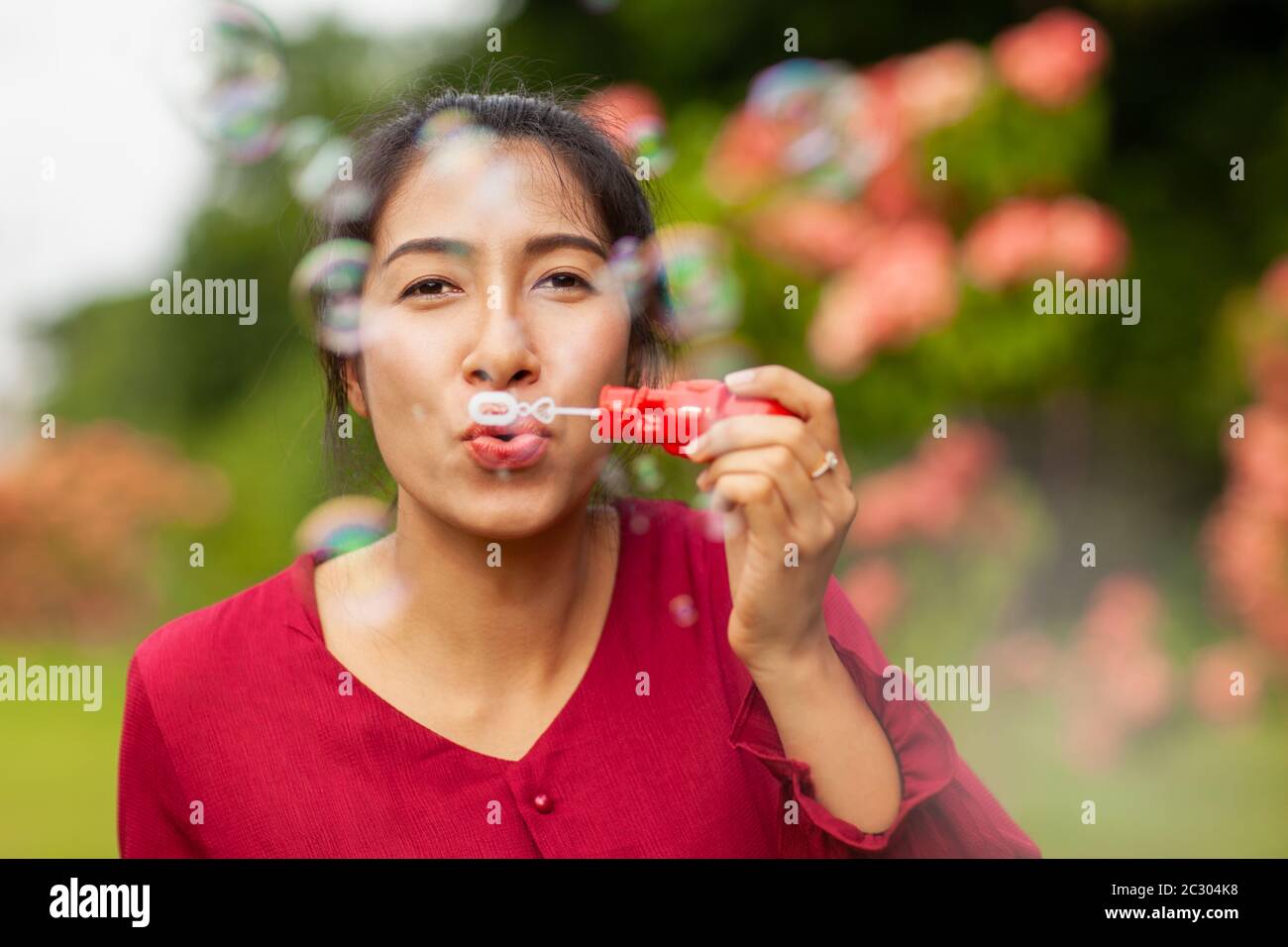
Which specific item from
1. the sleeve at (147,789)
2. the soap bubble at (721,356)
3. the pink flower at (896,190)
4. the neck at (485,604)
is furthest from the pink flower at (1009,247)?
the sleeve at (147,789)

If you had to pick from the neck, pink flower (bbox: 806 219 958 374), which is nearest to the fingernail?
the neck

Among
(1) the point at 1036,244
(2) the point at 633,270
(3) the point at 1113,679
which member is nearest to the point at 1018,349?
(1) the point at 1036,244

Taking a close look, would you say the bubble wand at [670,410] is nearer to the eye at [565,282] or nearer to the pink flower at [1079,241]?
the eye at [565,282]

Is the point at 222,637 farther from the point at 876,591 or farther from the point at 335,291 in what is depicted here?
the point at 876,591

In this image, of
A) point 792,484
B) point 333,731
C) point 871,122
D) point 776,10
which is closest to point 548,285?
point 792,484

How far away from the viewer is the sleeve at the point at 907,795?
1.22 m

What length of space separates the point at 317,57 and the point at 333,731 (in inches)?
139

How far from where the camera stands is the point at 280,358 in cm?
376

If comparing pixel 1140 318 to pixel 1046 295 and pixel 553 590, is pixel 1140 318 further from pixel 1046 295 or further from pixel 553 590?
pixel 553 590

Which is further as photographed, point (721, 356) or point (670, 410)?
point (721, 356)

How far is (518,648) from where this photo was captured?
4.50ft

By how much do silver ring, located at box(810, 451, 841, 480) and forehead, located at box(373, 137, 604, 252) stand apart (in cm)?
34

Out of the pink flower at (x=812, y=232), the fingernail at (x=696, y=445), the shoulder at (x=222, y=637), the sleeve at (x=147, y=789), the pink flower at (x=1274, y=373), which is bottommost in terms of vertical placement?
the sleeve at (x=147, y=789)

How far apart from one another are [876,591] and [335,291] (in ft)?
6.23
